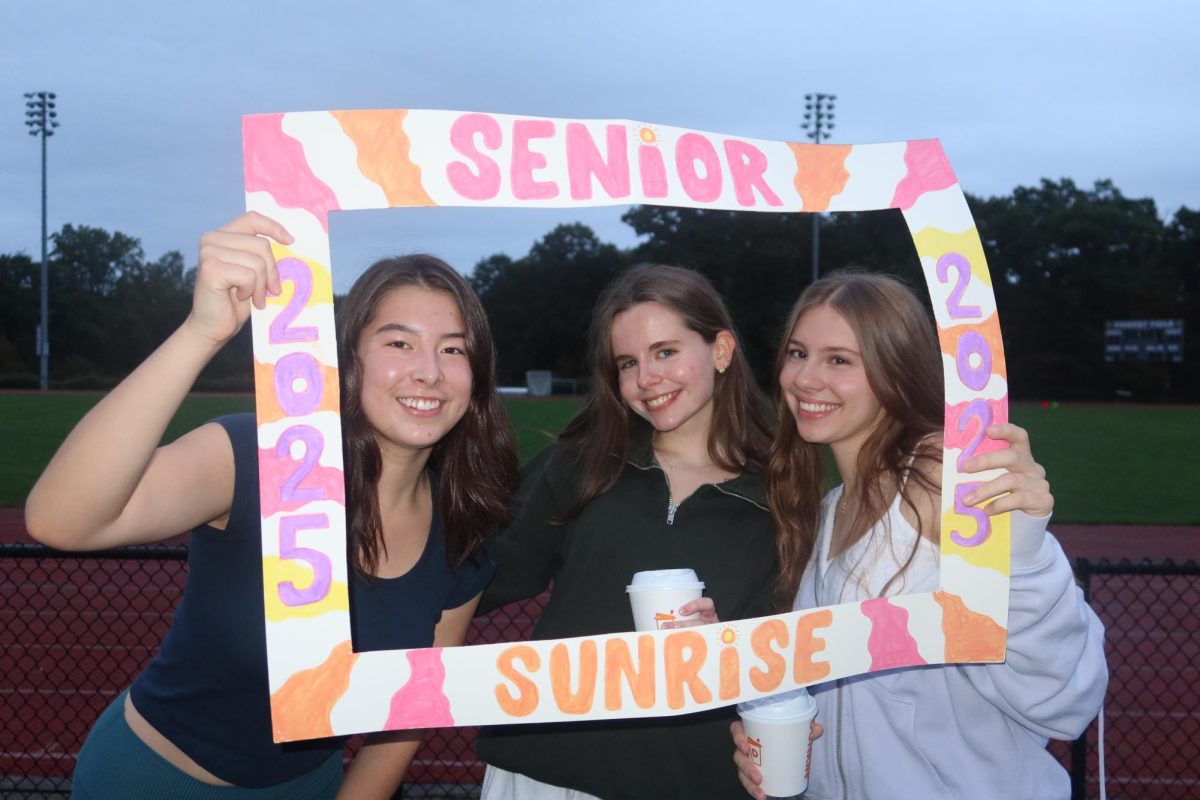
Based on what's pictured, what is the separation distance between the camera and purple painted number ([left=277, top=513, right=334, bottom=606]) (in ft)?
5.47

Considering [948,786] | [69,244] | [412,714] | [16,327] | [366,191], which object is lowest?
[948,786]

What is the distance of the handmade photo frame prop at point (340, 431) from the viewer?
1669mm

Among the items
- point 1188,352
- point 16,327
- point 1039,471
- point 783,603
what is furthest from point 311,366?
point 1188,352

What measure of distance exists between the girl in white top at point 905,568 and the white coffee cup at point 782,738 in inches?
4.1

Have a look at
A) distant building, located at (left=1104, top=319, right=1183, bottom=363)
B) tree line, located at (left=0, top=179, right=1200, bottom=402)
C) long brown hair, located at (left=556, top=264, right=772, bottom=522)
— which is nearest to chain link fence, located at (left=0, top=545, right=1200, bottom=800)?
long brown hair, located at (left=556, top=264, right=772, bottom=522)

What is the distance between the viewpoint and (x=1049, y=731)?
6.86 feet

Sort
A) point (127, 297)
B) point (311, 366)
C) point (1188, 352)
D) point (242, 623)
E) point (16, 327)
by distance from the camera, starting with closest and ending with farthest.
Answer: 1. point (311, 366)
2. point (242, 623)
3. point (127, 297)
4. point (16, 327)
5. point (1188, 352)

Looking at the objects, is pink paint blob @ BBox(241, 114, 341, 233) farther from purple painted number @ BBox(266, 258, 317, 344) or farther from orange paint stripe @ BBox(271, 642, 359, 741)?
orange paint stripe @ BBox(271, 642, 359, 741)

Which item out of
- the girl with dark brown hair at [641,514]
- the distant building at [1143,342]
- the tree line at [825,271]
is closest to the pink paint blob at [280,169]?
the girl with dark brown hair at [641,514]

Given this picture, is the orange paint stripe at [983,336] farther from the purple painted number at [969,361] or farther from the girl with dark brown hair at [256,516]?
the girl with dark brown hair at [256,516]

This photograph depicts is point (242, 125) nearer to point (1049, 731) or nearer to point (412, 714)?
point (412, 714)

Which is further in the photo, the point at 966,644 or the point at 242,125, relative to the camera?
the point at 966,644

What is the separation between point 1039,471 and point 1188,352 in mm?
49107

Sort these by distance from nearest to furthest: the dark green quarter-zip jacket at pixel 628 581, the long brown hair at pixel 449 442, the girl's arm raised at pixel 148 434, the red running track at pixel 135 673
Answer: the girl's arm raised at pixel 148 434 < the long brown hair at pixel 449 442 < the dark green quarter-zip jacket at pixel 628 581 < the red running track at pixel 135 673
